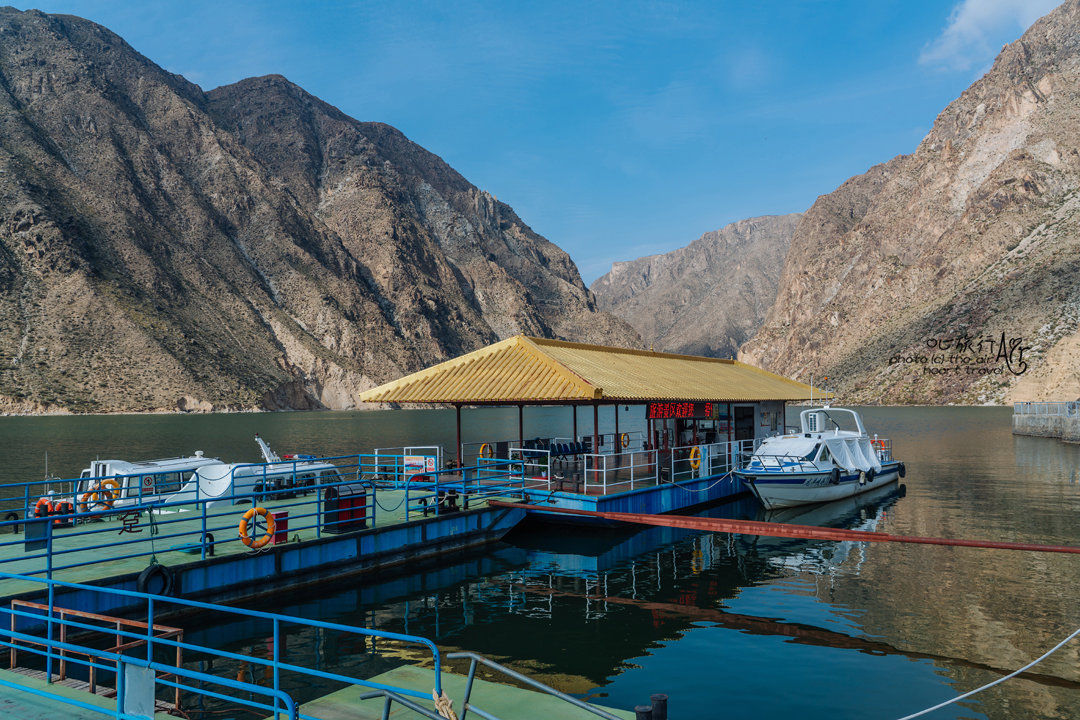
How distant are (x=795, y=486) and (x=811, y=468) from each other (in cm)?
102

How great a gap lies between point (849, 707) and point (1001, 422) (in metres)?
97.2

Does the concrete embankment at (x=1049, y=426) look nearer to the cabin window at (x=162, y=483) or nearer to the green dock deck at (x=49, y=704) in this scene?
the cabin window at (x=162, y=483)

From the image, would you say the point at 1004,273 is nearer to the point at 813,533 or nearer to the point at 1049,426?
the point at 1049,426

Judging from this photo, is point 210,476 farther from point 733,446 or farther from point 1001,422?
point 1001,422

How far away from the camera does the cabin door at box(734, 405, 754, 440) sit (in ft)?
113

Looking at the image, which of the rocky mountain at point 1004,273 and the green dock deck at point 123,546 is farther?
the rocky mountain at point 1004,273

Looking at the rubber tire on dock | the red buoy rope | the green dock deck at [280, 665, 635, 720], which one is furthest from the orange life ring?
the red buoy rope

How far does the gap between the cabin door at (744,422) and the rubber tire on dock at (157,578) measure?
25588 mm

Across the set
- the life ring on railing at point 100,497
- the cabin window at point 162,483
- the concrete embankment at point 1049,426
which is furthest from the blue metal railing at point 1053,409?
the life ring on railing at point 100,497

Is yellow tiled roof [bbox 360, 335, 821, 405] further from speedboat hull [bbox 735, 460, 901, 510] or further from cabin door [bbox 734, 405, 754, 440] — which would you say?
speedboat hull [bbox 735, 460, 901, 510]

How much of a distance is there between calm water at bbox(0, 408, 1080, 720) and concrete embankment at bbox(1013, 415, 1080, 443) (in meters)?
42.0

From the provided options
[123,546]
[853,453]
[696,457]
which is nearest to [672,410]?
[696,457]

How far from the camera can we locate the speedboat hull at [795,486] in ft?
91.5

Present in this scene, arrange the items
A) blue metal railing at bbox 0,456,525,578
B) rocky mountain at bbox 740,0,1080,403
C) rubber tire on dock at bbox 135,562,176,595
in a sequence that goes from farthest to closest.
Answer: rocky mountain at bbox 740,0,1080,403 → blue metal railing at bbox 0,456,525,578 → rubber tire on dock at bbox 135,562,176,595
